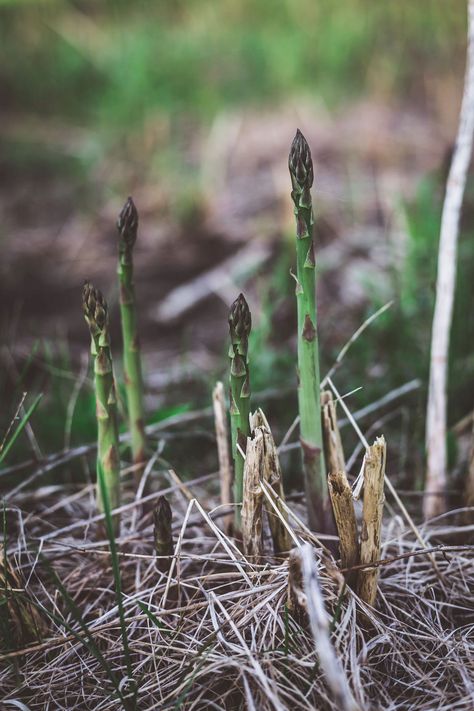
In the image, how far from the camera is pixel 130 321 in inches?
51.7

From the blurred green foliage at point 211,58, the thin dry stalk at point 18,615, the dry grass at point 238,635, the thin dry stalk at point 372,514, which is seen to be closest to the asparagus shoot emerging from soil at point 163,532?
the dry grass at point 238,635

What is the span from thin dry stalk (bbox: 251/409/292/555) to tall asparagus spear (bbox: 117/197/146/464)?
1.08ft

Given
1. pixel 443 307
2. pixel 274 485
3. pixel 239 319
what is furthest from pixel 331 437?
pixel 443 307

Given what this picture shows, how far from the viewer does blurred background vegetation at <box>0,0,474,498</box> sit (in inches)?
80.8

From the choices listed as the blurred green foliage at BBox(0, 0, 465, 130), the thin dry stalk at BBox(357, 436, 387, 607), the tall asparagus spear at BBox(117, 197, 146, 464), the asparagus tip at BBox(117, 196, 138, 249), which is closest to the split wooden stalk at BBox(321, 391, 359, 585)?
the thin dry stalk at BBox(357, 436, 387, 607)

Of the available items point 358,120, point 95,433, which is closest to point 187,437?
point 95,433

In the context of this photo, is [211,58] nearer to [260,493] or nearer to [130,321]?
[130,321]

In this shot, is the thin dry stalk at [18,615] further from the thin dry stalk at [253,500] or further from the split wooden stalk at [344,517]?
the split wooden stalk at [344,517]

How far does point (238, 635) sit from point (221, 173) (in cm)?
364

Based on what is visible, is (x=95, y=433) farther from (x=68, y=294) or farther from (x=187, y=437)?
(x=68, y=294)

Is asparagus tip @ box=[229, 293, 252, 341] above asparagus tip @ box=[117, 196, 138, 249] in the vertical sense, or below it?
below

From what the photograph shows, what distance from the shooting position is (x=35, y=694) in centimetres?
100

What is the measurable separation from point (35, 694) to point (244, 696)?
34 cm

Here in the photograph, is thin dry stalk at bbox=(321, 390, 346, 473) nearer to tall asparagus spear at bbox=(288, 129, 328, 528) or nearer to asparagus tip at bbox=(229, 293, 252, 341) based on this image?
tall asparagus spear at bbox=(288, 129, 328, 528)
